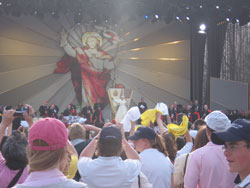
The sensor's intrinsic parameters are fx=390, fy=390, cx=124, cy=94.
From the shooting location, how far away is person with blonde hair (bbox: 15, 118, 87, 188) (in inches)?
58.7

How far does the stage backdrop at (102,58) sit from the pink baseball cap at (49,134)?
1378cm

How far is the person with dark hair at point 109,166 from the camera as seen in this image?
226cm

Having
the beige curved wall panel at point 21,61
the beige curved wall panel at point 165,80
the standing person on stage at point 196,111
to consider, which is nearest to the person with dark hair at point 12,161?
the standing person on stage at point 196,111

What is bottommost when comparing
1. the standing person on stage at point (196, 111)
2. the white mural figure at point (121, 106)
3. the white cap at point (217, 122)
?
the standing person on stage at point (196, 111)

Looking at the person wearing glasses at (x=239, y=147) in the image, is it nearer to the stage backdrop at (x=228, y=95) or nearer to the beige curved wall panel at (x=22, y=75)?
the stage backdrop at (x=228, y=95)

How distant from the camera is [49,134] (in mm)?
1557

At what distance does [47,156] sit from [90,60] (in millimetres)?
14213

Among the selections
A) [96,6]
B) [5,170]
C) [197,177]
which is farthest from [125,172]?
[96,6]

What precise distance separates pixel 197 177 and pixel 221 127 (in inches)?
15.4

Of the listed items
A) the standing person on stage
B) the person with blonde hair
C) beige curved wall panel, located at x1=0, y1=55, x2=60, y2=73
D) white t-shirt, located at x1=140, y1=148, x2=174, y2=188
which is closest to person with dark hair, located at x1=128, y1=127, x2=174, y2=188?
white t-shirt, located at x1=140, y1=148, x2=174, y2=188

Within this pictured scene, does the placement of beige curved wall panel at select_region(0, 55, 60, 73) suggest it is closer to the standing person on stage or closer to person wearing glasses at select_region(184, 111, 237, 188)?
the standing person on stage

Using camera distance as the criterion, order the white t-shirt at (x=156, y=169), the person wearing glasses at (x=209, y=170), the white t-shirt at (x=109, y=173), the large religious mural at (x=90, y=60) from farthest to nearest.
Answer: the large religious mural at (x=90, y=60) < the white t-shirt at (x=156, y=169) < the person wearing glasses at (x=209, y=170) < the white t-shirt at (x=109, y=173)

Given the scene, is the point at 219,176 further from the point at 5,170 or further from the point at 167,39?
the point at 167,39

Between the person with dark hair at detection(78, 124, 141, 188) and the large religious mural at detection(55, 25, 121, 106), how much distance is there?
1330 cm
